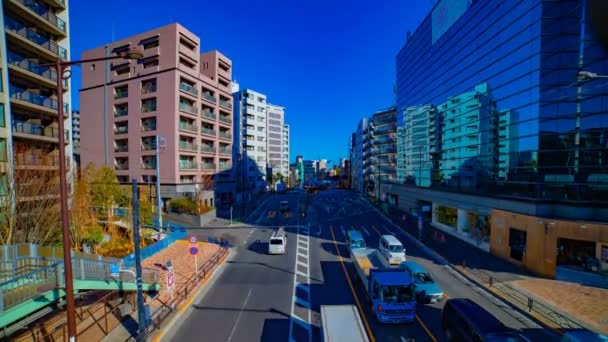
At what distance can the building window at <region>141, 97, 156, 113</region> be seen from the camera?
37856 mm

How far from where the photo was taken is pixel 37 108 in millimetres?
23891

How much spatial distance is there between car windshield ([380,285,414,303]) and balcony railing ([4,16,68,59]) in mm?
33650

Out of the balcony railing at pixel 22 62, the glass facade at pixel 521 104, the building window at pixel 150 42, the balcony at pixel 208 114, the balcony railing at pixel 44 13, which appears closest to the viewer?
the glass facade at pixel 521 104

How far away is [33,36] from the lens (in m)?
23.9

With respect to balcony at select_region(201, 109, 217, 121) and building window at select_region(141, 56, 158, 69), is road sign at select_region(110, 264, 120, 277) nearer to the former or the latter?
balcony at select_region(201, 109, 217, 121)

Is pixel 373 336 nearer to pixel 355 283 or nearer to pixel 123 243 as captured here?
pixel 355 283

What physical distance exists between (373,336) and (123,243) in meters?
22.2

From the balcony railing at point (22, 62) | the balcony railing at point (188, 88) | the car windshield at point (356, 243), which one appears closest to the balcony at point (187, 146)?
the balcony railing at point (188, 88)

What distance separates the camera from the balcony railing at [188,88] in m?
37.5

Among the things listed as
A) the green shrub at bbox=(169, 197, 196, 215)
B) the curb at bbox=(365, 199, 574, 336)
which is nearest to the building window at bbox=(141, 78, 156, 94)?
the green shrub at bbox=(169, 197, 196, 215)

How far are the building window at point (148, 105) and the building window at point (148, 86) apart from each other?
121 cm

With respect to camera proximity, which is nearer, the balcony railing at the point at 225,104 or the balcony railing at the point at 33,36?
the balcony railing at the point at 33,36

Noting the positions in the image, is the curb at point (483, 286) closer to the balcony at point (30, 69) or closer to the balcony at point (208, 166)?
the balcony at point (208, 166)

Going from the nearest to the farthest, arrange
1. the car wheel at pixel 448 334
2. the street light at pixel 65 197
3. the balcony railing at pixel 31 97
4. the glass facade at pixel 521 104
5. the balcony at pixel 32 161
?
1. the street light at pixel 65 197
2. the car wheel at pixel 448 334
3. the balcony at pixel 32 161
4. the glass facade at pixel 521 104
5. the balcony railing at pixel 31 97
